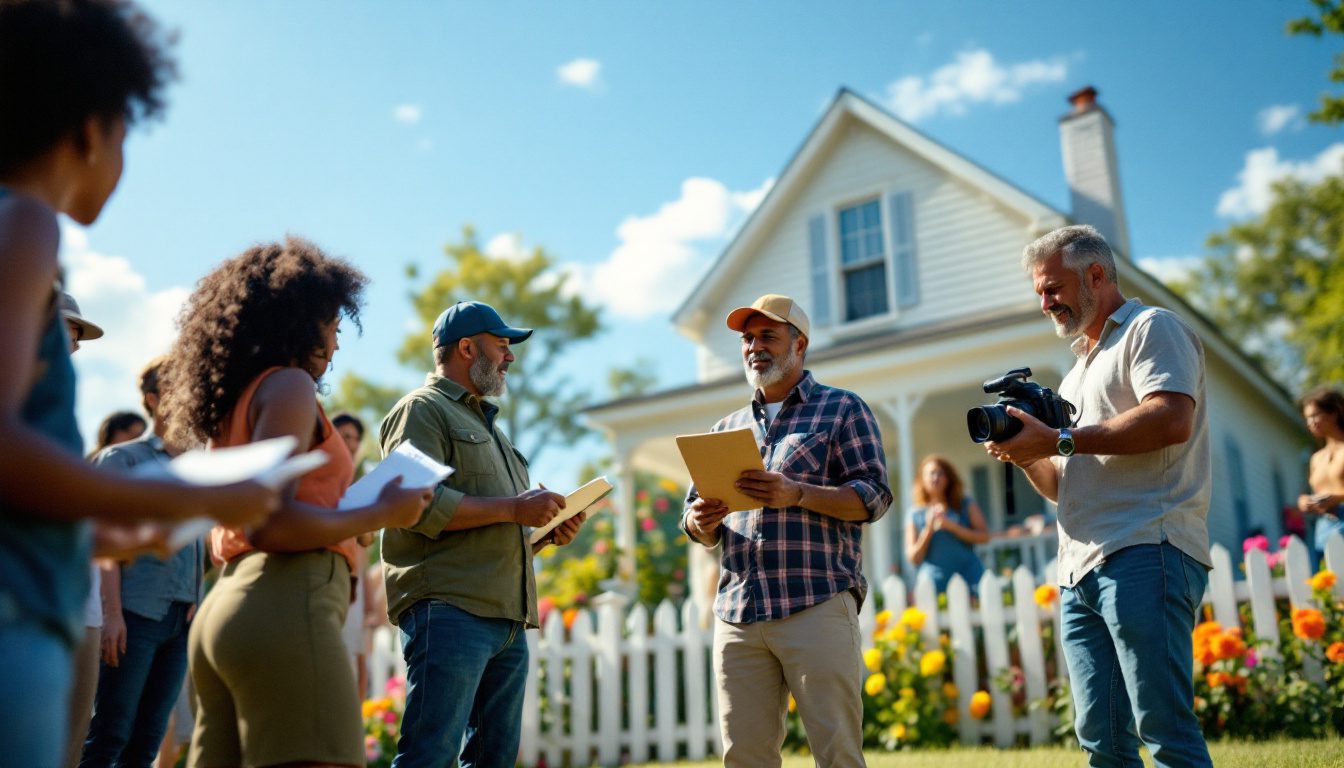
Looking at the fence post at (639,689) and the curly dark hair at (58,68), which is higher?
the curly dark hair at (58,68)

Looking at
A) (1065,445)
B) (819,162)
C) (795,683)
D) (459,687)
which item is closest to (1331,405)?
(1065,445)

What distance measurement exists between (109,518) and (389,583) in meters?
1.95

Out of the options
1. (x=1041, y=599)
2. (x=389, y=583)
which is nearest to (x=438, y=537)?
(x=389, y=583)

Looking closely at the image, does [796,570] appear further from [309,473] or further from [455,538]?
[309,473]

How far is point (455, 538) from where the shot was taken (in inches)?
133

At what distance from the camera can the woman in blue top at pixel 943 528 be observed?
24.3ft

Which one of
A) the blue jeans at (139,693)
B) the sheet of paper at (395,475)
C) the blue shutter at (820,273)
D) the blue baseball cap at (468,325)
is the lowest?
the blue jeans at (139,693)

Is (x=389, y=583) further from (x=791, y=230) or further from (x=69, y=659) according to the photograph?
(x=791, y=230)

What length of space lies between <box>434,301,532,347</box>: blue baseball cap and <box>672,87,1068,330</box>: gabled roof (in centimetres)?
1063

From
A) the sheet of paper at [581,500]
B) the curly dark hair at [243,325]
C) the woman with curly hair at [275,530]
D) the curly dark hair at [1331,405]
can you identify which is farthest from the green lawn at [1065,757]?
the curly dark hair at [243,325]

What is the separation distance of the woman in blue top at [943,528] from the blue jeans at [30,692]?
647cm

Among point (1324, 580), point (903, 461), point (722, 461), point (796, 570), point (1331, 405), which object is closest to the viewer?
point (722, 461)

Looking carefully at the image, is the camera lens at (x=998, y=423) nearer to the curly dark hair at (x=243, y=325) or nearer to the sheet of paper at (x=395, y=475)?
the sheet of paper at (x=395, y=475)

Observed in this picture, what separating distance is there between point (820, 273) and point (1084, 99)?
168 inches
